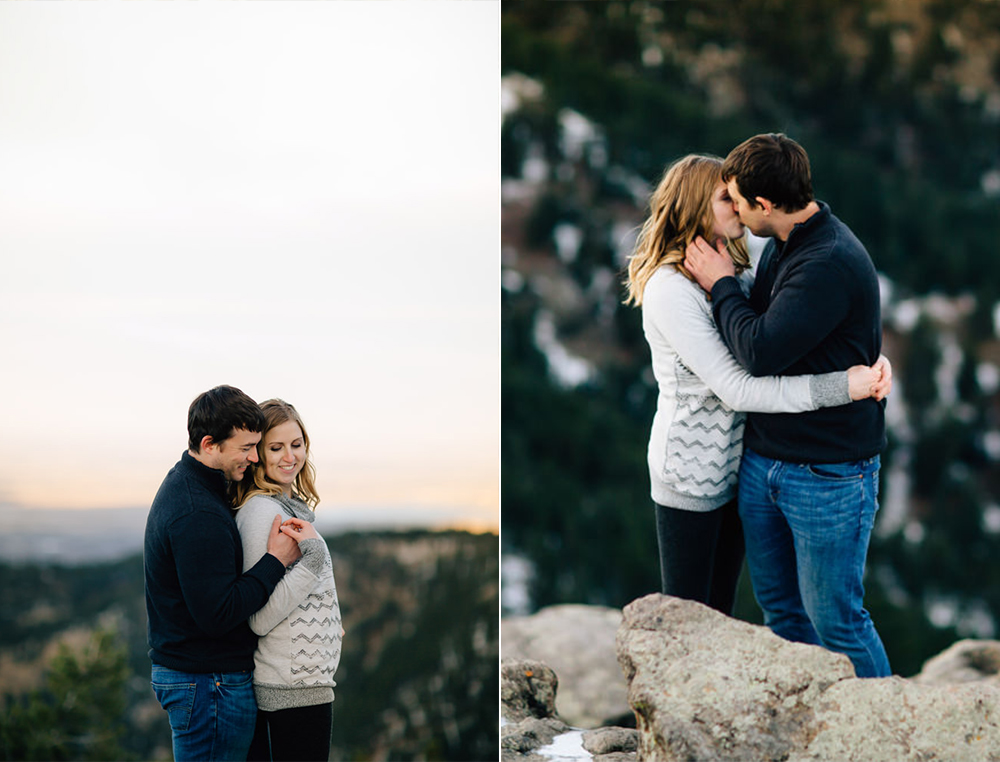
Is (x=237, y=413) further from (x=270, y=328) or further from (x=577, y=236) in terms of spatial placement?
(x=577, y=236)

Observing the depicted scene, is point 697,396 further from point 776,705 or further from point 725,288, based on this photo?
point 776,705

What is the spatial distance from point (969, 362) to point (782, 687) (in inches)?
86.5

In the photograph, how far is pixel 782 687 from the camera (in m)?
2.37

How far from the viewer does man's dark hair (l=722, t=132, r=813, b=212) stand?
7.39ft

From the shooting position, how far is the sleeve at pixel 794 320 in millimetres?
2188

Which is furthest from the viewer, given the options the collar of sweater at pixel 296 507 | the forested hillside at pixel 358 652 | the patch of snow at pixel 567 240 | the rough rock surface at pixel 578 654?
the patch of snow at pixel 567 240

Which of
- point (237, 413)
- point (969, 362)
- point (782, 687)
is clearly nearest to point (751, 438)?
point (782, 687)

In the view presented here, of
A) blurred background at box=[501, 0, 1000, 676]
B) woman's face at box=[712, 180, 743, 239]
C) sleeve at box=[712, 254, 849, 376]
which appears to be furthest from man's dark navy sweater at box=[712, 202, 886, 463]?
blurred background at box=[501, 0, 1000, 676]

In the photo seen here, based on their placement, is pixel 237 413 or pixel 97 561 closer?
pixel 237 413

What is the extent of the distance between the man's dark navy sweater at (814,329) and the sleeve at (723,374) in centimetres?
3

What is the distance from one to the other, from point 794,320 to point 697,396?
1.03 feet

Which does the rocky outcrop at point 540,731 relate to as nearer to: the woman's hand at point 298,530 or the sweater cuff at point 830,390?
the woman's hand at point 298,530

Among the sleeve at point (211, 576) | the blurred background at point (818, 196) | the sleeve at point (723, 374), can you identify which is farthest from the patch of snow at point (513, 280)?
the sleeve at point (211, 576)

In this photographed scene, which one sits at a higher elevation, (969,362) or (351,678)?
(969,362)
